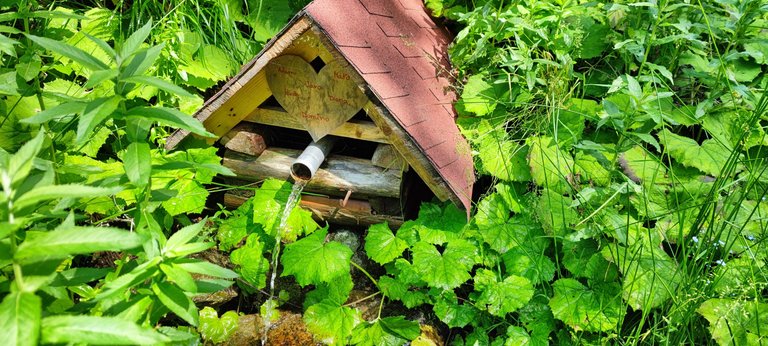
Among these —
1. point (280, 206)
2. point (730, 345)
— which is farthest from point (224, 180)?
point (730, 345)

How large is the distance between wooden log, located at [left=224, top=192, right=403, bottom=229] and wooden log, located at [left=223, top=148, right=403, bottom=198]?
0.16ft

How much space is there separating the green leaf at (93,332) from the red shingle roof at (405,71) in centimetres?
149

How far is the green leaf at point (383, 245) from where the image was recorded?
2725 millimetres

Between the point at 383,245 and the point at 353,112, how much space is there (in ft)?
2.15

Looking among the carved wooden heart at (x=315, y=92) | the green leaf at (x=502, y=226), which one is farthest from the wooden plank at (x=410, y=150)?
the green leaf at (x=502, y=226)

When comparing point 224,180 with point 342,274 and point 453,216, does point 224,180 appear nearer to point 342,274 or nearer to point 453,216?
point 342,274

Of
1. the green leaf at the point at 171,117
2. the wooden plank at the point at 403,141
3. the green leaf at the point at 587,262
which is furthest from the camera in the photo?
the green leaf at the point at 587,262

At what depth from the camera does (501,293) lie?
8.38 feet

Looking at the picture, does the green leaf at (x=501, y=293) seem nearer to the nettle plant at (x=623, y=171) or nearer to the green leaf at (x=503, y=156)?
the nettle plant at (x=623, y=171)

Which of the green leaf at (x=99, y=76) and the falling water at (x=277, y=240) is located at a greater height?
the green leaf at (x=99, y=76)

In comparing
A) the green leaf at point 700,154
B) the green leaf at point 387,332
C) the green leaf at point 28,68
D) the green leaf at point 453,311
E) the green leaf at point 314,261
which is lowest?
the green leaf at point 700,154

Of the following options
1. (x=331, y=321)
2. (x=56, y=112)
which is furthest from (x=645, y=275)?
(x=56, y=112)

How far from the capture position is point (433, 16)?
143 inches

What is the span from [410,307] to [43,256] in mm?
1762
